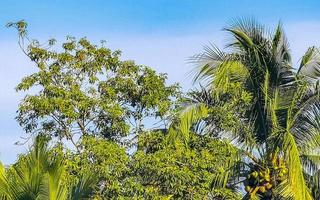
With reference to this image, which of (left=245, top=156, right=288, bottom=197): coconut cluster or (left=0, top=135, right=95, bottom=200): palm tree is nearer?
(left=0, top=135, right=95, bottom=200): palm tree

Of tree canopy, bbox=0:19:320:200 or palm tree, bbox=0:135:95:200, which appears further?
tree canopy, bbox=0:19:320:200

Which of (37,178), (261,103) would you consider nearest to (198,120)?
(261,103)

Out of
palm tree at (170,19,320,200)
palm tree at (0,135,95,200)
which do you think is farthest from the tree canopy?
palm tree at (0,135,95,200)

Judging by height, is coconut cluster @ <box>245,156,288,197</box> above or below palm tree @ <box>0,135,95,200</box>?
below

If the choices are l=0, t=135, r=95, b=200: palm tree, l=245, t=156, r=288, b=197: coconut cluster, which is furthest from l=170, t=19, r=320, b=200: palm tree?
l=0, t=135, r=95, b=200: palm tree

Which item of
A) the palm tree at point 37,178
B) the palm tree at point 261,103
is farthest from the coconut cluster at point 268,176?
the palm tree at point 37,178

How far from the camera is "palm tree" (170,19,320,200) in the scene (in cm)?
1886

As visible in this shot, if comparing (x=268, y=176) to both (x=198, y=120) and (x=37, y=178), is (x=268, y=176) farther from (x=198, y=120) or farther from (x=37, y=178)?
(x=37, y=178)

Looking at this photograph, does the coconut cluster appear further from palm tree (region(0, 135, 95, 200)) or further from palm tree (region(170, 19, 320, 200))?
palm tree (region(0, 135, 95, 200))

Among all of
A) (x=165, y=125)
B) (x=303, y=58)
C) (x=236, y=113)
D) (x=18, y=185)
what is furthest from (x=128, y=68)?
(x=18, y=185)

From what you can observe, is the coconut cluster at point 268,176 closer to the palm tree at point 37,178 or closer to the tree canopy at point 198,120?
the tree canopy at point 198,120

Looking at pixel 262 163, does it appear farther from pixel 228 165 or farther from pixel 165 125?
pixel 165 125

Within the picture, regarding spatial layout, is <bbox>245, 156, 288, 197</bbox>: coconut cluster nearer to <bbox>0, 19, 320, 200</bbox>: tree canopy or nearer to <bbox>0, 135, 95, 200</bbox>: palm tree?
<bbox>0, 19, 320, 200</bbox>: tree canopy

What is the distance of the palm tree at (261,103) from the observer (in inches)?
742
